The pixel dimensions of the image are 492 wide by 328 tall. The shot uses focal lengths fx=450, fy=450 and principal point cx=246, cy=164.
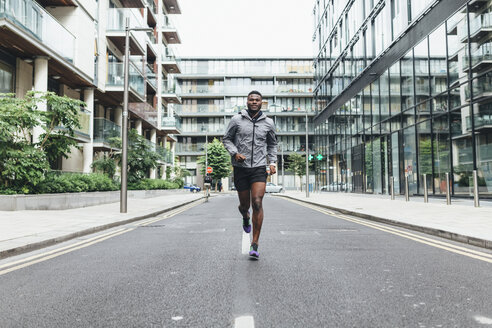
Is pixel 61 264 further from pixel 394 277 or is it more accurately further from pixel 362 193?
pixel 362 193

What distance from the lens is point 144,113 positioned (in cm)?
3231

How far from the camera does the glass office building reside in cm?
1534

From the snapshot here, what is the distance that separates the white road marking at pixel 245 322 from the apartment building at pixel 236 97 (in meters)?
63.8

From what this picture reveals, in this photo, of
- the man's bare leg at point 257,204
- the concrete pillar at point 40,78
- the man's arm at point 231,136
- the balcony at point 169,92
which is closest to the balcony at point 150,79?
the balcony at point 169,92

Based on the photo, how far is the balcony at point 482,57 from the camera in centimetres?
1459

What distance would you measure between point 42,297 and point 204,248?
2968 millimetres

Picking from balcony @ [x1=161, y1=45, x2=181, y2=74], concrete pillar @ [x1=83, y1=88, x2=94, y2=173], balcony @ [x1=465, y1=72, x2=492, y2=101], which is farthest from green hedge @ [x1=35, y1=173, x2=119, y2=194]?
balcony @ [x1=161, y1=45, x2=181, y2=74]

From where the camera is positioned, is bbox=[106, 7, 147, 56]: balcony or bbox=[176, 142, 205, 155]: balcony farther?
bbox=[176, 142, 205, 155]: balcony

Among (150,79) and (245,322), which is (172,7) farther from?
(245,322)

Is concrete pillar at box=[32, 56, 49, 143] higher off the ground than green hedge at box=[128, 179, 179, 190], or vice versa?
concrete pillar at box=[32, 56, 49, 143]

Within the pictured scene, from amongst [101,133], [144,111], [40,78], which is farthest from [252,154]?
[144,111]

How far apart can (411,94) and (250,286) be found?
19.1 meters

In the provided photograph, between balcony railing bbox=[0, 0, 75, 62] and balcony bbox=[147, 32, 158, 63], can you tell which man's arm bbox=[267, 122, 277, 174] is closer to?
balcony railing bbox=[0, 0, 75, 62]

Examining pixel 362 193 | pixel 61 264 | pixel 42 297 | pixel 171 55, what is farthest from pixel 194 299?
pixel 171 55
